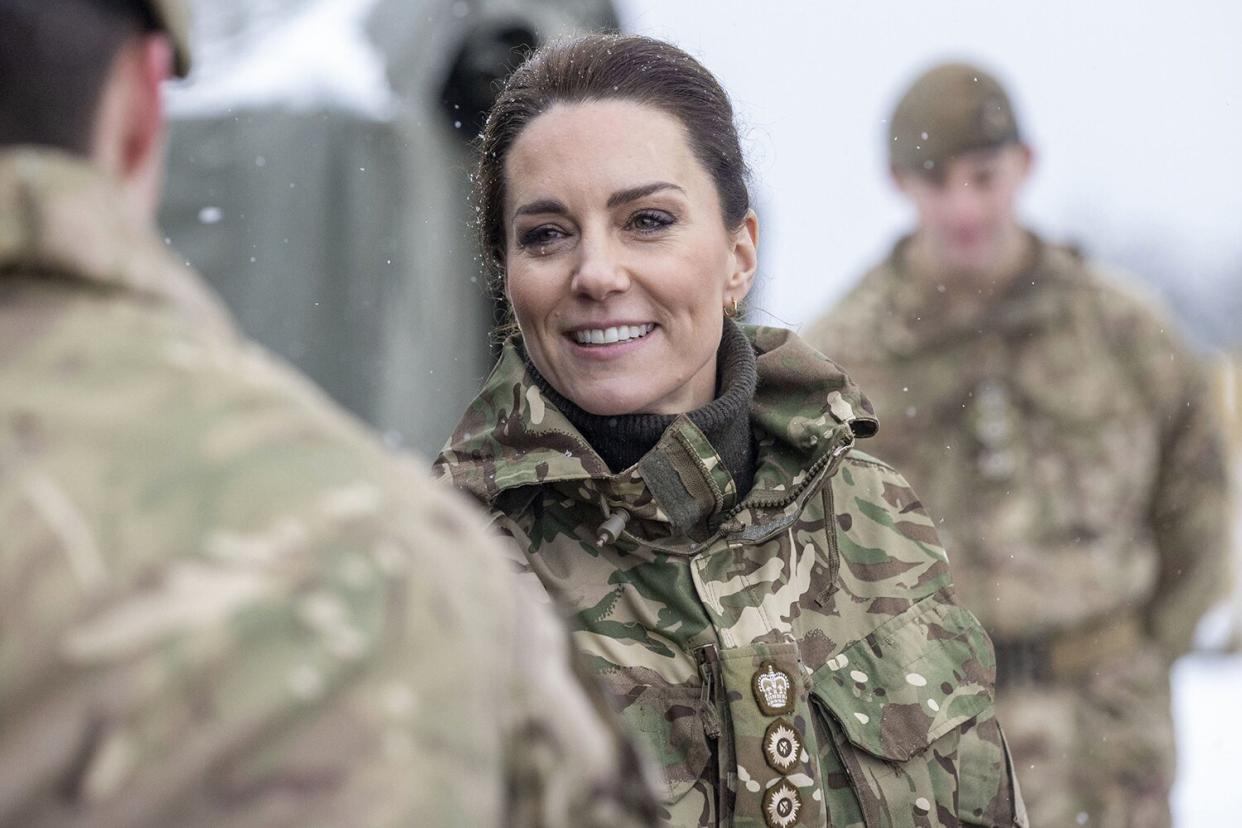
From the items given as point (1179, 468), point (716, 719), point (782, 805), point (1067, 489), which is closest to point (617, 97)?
point (716, 719)

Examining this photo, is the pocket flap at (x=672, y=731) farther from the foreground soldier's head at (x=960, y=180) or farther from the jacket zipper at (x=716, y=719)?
the foreground soldier's head at (x=960, y=180)

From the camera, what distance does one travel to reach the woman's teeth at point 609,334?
209 centimetres

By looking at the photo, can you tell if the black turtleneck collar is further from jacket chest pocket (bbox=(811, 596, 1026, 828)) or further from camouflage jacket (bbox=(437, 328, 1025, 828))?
jacket chest pocket (bbox=(811, 596, 1026, 828))

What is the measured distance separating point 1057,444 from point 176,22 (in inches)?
140

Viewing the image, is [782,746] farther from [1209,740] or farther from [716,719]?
[1209,740]

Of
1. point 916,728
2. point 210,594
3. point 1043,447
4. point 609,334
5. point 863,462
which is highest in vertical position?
point 210,594

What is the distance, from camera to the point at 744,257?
7.55ft

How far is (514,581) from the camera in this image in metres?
1.09

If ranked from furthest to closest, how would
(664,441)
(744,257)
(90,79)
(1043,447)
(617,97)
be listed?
1. (1043,447)
2. (744,257)
3. (617,97)
4. (664,441)
5. (90,79)

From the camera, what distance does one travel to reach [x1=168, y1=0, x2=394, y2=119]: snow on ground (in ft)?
15.5

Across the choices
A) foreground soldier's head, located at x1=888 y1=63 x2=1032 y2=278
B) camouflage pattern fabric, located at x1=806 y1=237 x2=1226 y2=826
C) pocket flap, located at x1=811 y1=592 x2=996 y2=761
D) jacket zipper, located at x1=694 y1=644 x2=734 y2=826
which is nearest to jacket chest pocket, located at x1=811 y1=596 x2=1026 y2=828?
pocket flap, located at x1=811 y1=592 x2=996 y2=761

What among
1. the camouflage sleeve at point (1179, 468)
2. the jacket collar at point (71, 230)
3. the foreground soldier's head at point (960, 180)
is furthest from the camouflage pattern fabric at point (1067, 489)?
the jacket collar at point (71, 230)

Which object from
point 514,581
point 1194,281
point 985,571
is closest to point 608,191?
point 514,581

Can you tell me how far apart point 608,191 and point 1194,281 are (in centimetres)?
508
